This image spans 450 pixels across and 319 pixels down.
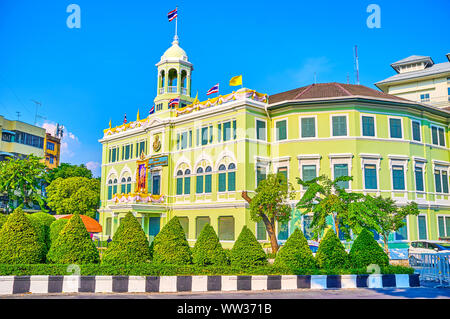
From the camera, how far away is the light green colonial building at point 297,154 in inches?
1280

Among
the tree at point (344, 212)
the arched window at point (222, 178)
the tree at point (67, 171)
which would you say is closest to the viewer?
the tree at point (344, 212)

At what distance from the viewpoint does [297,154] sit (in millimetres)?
33375

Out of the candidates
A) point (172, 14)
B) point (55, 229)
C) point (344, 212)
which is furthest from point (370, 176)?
point (172, 14)

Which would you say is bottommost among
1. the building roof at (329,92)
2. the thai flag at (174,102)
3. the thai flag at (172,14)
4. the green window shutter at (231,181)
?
the green window shutter at (231,181)

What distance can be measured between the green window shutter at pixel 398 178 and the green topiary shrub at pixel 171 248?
2043 centimetres

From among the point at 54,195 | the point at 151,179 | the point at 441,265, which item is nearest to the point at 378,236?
the point at 441,265

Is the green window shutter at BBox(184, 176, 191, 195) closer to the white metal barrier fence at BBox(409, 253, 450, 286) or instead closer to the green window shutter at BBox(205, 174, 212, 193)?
the green window shutter at BBox(205, 174, 212, 193)

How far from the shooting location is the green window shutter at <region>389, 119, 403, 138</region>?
3344cm

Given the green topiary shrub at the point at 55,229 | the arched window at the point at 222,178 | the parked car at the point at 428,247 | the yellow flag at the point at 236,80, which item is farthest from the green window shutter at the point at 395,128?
the green topiary shrub at the point at 55,229

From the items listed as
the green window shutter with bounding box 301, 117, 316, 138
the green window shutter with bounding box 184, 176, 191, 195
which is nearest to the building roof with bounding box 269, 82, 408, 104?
the green window shutter with bounding box 301, 117, 316, 138

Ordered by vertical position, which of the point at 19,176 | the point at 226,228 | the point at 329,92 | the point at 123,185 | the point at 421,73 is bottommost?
the point at 226,228

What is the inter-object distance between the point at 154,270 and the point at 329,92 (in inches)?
942

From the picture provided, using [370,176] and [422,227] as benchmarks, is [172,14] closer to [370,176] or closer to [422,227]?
[370,176]

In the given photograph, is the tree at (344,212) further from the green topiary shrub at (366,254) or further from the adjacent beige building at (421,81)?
the adjacent beige building at (421,81)
